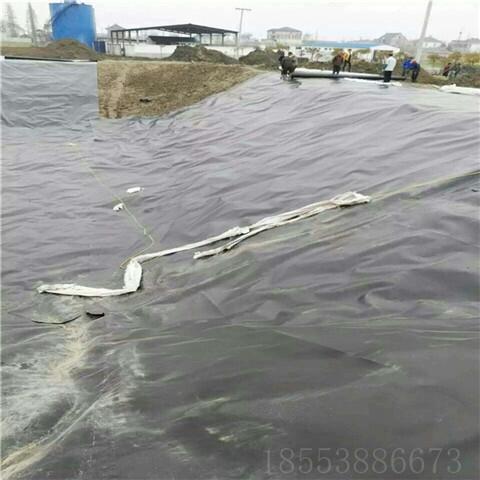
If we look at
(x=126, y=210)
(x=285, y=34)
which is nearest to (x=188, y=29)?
(x=126, y=210)

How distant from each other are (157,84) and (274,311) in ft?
50.0

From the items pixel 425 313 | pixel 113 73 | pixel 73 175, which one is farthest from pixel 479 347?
pixel 113 73

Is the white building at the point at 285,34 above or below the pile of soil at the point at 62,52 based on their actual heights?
above

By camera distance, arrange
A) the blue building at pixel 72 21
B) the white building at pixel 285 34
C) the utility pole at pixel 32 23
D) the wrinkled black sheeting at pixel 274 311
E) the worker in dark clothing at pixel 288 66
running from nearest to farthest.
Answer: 1. the wrinkled black sheeting at pixel 274 311
2. the worker in dark clothing at pixel 288 66
3. the blue building at pixel 72 21
4. the utility pole at pixel 32 23
5. the white building at pixel 285 34

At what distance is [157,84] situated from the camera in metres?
15.9

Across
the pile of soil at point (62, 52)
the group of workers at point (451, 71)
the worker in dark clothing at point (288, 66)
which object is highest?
the group of workers at point (451, 71)

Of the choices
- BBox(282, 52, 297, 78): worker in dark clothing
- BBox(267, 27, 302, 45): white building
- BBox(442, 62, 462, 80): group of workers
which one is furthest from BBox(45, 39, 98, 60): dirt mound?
BBox(267, 27, 302, 45): white building

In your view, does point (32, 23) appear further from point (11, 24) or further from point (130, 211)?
point (130, 211)

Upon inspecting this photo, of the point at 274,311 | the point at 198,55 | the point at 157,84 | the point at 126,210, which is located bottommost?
the point at 126,210

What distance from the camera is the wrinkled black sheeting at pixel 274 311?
1.62 metres

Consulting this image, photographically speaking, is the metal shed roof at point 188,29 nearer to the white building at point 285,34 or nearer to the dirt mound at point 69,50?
the dirt mound at point 69,50

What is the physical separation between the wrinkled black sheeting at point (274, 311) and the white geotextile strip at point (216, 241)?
0.11 meters

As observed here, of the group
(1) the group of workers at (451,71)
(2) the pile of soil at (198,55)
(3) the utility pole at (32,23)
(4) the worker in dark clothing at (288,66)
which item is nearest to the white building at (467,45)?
(1) the group of workers at (451,71)

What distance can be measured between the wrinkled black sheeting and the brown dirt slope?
8741 mm
